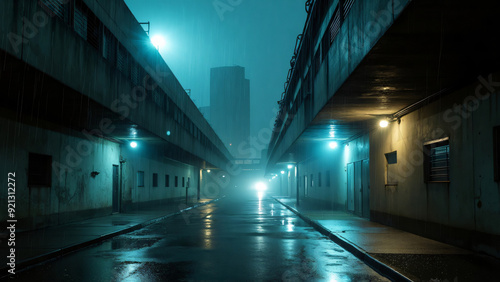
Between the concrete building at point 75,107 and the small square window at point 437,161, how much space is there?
9165 millimetres

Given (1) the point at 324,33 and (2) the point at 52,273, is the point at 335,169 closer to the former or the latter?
(1) the point at 324,33

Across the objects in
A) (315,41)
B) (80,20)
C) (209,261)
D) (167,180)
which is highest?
(315,41)

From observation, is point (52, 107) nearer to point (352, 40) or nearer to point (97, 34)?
point (97, 34)

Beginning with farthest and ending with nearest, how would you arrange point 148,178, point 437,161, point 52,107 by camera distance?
point 148,178, point 52,107, point 437,161

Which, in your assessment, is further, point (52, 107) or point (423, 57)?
point (52, 107)

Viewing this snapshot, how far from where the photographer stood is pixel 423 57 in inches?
299

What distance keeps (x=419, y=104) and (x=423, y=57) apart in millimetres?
4796

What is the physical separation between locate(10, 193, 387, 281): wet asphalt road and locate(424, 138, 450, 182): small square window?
3184 mm

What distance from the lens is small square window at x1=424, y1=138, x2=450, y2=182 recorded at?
35.9 feet

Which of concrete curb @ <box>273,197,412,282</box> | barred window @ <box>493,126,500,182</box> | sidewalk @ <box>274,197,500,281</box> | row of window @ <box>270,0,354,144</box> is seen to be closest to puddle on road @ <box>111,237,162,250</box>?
concrete curb @ <box>273,197,412,282</box>

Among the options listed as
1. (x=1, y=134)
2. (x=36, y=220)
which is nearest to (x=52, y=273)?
(x=1, y=134)

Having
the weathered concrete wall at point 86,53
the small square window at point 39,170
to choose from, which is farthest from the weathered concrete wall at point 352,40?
the small square window at point 39,170

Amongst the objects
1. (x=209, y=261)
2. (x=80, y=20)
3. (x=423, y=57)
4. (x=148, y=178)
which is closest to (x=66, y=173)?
(x=80, y=20)

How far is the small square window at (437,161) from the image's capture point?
1094cm
